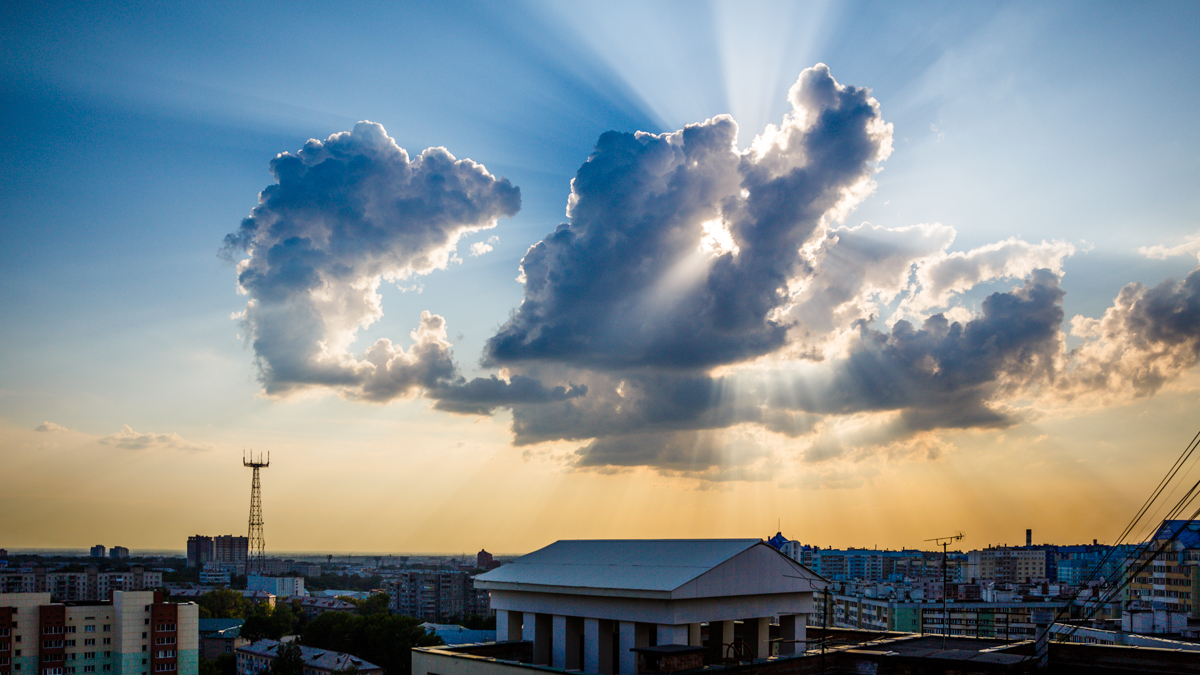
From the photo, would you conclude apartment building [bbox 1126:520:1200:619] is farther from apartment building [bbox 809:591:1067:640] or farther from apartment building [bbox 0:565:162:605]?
apartment building [bbox 0:565:162:605]

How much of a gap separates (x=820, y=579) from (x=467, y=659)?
18401 mm

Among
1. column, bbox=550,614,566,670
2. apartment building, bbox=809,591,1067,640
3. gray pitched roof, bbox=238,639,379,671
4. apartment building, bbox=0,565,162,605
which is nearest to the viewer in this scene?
column, bbox=550,614,566,670

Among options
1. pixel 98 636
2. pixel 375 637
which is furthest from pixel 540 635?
pixel 375 637

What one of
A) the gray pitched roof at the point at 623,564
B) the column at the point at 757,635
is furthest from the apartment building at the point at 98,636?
the column at the point at 757,635

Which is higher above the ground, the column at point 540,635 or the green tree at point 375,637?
the column at point 540,635

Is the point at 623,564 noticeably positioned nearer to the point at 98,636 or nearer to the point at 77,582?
the point at 98,636

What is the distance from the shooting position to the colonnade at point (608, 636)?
1358 inches

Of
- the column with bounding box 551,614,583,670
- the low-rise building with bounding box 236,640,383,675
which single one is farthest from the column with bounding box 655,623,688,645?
the low-rise building with bounding box 236,640,383,675

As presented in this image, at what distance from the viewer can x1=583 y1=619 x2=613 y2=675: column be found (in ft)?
A: 117

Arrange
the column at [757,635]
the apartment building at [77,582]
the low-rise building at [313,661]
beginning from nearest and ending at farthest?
the column at [757,635]
the low-rise building at [313,661]
the apartment building at [77,582]

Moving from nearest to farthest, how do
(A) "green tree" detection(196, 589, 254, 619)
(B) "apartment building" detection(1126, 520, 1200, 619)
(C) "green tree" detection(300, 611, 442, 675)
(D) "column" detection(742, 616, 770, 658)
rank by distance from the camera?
(D) "column" detection(742, 616, 770, 658)
(B) "apartment building" detection(1126, 520, 1200, 619)
(C) "green tree" detection(300, 611, 442, 675)
(A) "green tree" detection(196, 589, 254, 619)

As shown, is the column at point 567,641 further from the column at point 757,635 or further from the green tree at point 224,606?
the green tree at point 224,606

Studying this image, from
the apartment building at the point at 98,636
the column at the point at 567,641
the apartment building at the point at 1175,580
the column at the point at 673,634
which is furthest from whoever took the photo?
the apartment building at the point at 1175,580

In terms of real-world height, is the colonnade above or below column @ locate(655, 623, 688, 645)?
below
